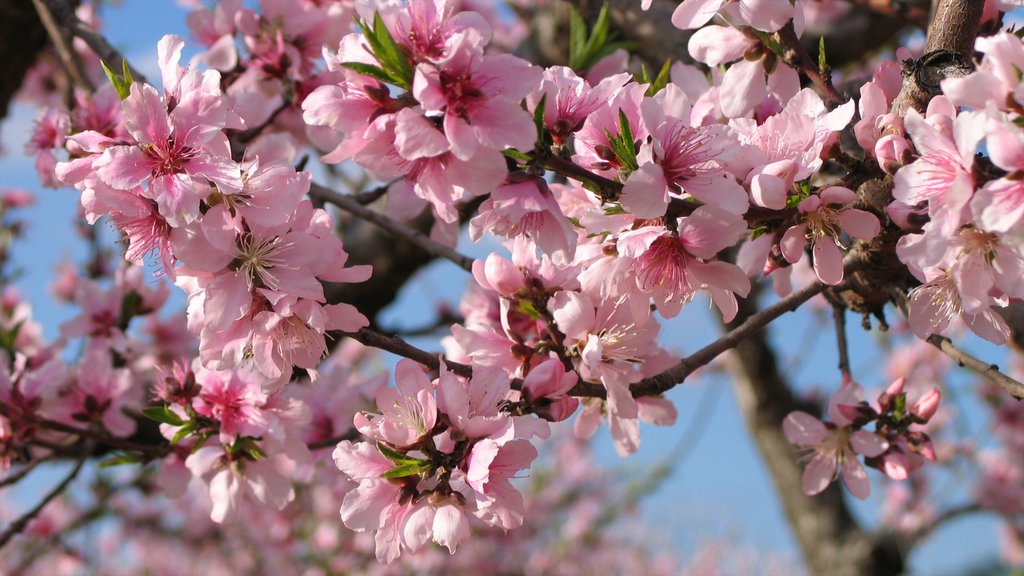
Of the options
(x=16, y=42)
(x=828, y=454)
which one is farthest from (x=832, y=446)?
(x=16, y=42)

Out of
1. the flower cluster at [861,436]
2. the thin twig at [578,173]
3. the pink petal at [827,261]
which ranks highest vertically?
the thin twig at [578,173]

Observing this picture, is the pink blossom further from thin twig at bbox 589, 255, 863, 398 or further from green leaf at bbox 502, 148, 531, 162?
green leaf at bbox 502, 148, 531, 162

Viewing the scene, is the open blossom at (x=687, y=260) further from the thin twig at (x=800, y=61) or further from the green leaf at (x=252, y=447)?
the green leaf at (x=252, y=447)

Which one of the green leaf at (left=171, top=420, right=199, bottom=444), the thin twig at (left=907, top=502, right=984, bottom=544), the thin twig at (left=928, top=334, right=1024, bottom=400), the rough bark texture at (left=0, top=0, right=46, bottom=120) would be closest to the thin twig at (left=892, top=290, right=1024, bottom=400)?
the thin twig at (left=928, top=334, right=1024, bottom=400)

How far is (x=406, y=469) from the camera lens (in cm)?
117

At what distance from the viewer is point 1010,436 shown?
510 cm

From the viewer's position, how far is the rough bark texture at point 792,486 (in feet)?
14.1

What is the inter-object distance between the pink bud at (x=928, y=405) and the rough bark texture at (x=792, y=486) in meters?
2.96

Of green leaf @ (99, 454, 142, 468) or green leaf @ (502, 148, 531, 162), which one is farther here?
green leaf @ (99, 454, 142, 468)

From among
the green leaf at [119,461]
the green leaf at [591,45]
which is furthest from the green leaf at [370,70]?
the green leaf at [591,45]

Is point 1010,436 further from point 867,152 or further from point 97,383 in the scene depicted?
point 97,383

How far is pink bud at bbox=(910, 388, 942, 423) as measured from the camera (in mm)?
1591

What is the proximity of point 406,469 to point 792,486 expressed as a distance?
13.3 feet

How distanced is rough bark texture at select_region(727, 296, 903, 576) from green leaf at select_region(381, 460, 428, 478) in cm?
367
